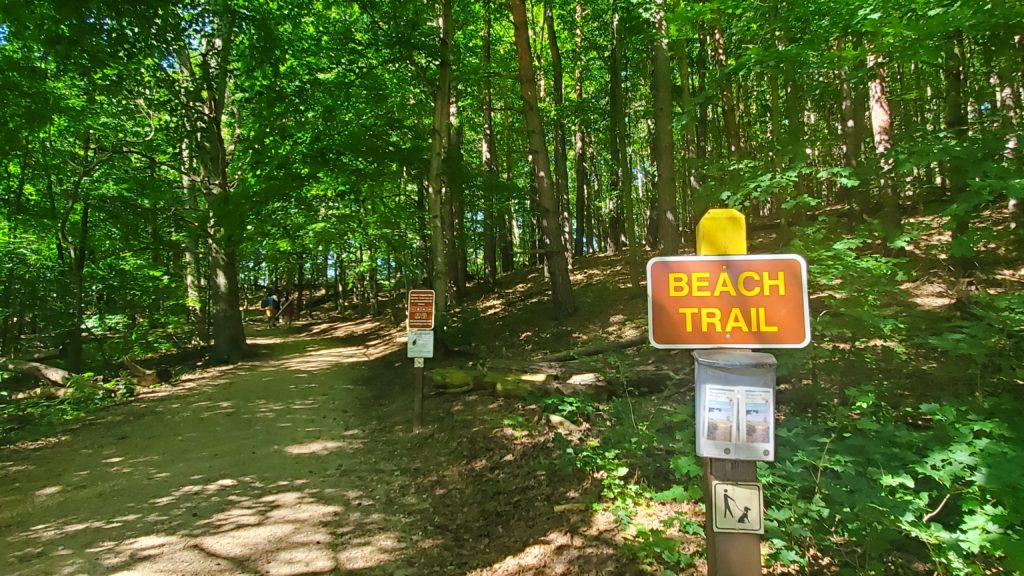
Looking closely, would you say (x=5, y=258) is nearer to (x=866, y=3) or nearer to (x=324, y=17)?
(x=324, y=17)

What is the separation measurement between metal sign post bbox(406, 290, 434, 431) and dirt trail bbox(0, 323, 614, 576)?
463 mm

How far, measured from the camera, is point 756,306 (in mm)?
1527

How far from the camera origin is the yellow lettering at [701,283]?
61.0 inches

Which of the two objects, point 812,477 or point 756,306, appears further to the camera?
point 812,477

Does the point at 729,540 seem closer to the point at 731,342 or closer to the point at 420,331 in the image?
the point at 731,342

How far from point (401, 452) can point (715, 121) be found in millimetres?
14332

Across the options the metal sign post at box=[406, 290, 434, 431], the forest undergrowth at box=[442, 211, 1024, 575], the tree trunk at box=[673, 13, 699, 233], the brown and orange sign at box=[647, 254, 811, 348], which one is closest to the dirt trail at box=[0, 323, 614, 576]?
the metal sign post at box=[406, 290, 434, 431]

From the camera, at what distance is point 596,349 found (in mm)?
7688

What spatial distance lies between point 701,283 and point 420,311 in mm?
5396

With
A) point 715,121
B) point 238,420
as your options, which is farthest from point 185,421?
point 715,121

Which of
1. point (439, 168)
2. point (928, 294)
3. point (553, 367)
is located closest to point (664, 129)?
point (439, 168)

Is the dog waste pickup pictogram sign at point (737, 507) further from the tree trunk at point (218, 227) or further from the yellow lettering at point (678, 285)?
the tree trunk at point (218, 227)

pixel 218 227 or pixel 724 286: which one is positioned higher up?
pixel 218 227

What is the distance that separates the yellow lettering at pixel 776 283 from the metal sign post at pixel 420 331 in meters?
5.36
